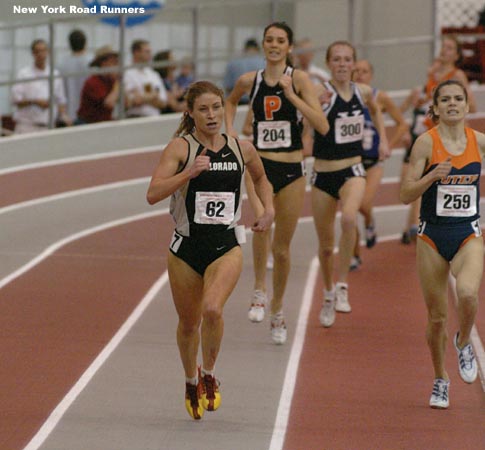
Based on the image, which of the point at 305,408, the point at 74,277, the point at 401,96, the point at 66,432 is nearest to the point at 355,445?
the point at 305,408

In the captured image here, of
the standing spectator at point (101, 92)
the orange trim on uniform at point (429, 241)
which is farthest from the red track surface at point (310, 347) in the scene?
the standing spectator at point (101, 92)

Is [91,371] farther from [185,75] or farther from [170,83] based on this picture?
[185,75]

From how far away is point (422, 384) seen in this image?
9383 mm

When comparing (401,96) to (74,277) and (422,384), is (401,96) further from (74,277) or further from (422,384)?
(422,384)

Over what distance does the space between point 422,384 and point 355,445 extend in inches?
69.2

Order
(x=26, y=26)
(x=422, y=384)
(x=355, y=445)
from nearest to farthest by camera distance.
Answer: (x=355, y=445), (x=422, y=384), (x=26, y=26)

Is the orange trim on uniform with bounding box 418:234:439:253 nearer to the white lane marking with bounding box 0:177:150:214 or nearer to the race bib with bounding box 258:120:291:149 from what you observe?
the race bib with bounding box 258:120:291:149

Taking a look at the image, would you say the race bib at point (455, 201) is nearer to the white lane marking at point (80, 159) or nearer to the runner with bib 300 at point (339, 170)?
the runner with bib 300 at point (339, 170)

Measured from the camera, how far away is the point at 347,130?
1159 centimetres

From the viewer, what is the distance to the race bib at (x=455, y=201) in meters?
8.26

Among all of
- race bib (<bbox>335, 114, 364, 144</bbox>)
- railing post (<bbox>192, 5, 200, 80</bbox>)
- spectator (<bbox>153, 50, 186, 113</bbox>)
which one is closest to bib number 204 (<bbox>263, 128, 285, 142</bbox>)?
race bib (<bbox>335, 114, 364, 144</bbox>)

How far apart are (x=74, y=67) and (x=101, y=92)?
535 millimetres

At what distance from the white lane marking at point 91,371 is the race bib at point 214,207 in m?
1.49

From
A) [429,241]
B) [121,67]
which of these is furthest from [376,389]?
[121,67]
